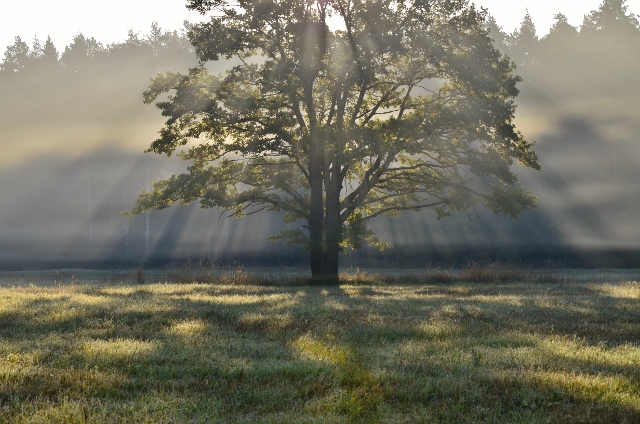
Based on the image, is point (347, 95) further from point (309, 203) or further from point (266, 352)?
point (266, 352)

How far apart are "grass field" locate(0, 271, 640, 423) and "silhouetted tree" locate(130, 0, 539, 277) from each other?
45.2ft

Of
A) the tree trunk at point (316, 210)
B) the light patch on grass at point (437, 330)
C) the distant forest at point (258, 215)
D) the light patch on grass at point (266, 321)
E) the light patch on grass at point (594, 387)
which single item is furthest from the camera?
the distant forest at point (258, 215)

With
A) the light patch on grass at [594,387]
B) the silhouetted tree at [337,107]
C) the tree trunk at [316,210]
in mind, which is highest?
the silhouetted tree at [337,107]

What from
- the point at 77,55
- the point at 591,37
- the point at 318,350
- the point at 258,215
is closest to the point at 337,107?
the point at 318,350

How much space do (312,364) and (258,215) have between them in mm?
65158

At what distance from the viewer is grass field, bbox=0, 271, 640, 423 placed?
6977mm

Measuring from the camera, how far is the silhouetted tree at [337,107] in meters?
28.2

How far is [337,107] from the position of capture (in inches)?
1196

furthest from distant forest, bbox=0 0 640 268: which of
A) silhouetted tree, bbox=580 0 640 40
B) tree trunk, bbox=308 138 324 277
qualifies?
tree trunk, bbox=308 138 324 277

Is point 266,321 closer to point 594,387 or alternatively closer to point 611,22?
point 594,387

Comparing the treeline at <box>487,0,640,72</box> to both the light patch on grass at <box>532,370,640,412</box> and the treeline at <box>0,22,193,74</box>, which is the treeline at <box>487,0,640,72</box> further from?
the light patch on grass at <box>532,370,640,412</box>

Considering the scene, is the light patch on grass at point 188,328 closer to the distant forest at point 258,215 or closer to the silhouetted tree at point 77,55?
the distant forest at point 258,215

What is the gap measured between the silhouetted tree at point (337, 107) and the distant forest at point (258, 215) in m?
23.1

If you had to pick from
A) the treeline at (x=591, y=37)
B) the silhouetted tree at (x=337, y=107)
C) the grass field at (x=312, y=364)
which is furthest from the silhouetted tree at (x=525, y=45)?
the grass field at (x=312, y=364)
